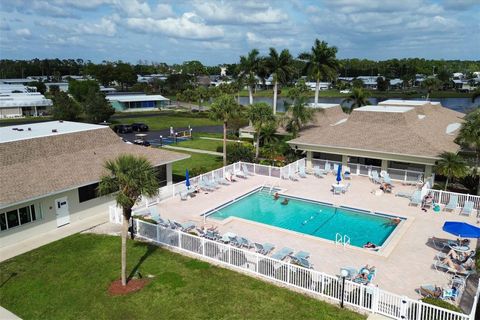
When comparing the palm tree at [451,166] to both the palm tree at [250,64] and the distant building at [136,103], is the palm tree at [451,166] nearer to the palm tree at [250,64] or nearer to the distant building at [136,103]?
the palm tree at [250,64]

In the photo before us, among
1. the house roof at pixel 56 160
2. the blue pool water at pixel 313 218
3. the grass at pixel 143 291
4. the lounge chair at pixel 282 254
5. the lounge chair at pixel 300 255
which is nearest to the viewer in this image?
the grass at pixel 143 291

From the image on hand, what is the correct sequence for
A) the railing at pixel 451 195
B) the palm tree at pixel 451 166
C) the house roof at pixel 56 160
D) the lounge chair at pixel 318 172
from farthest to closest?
the lounge chair at pixel 318 172
the palm tree at pixel 451 166
the railing at pixel 451 195
the house roof at pixel 56 160

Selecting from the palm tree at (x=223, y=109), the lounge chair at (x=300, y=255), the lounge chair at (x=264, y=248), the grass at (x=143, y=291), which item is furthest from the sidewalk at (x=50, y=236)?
the palm tree at (x=223, y=109)

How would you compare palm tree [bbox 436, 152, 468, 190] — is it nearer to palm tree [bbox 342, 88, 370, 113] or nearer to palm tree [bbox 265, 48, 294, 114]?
palm tree [bbox 342, 88, 370, 113]

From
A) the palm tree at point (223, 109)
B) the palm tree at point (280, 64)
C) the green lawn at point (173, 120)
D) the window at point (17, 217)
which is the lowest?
the green lawn at point (173, 120)

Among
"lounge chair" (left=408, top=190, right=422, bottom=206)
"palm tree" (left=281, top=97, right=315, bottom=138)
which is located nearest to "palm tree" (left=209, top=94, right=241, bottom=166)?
"palm tree" (left=281, top=97, right=315, bottom=138)

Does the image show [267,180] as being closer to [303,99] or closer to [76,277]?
[303,99]

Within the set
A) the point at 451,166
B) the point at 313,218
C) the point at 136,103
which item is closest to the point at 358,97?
the point at 451,166

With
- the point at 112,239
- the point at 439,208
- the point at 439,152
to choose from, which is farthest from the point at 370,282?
the point at 439,152
